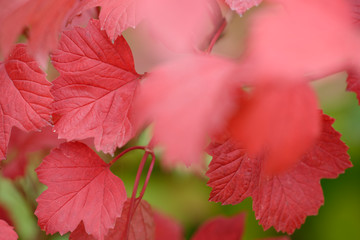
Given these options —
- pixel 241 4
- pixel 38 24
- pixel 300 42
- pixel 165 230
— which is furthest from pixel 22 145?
pixel 300 42

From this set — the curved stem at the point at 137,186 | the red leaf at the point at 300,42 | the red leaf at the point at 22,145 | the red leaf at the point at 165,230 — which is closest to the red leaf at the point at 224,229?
the red leaf at the point at 165,230

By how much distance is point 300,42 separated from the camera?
0.23 meters

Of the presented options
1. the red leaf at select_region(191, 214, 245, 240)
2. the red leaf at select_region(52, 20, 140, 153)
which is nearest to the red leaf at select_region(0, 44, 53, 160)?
the red leaf at select_region(52, 20, 140, 153)

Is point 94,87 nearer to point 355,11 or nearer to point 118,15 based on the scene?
point 118,15

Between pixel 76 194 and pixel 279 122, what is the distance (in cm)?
28

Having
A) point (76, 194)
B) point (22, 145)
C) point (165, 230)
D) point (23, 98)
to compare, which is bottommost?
point (165, 230)

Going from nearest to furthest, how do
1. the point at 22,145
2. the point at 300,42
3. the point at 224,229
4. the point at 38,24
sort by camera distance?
the point at 300,42
the point at 38,24
the point at 224,229
the point at 22,145

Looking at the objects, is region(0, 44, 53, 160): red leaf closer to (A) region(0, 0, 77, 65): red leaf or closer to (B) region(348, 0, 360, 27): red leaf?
(A) region(0, 0, 77, 65): red leaf

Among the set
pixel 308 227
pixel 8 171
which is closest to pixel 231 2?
pixel 8 171

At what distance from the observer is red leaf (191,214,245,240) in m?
0.65

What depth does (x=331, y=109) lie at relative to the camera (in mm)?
1381

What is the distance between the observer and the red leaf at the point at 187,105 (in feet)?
0.76

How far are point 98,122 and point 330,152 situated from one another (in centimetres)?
26

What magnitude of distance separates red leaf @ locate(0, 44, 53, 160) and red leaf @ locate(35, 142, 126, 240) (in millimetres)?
48
